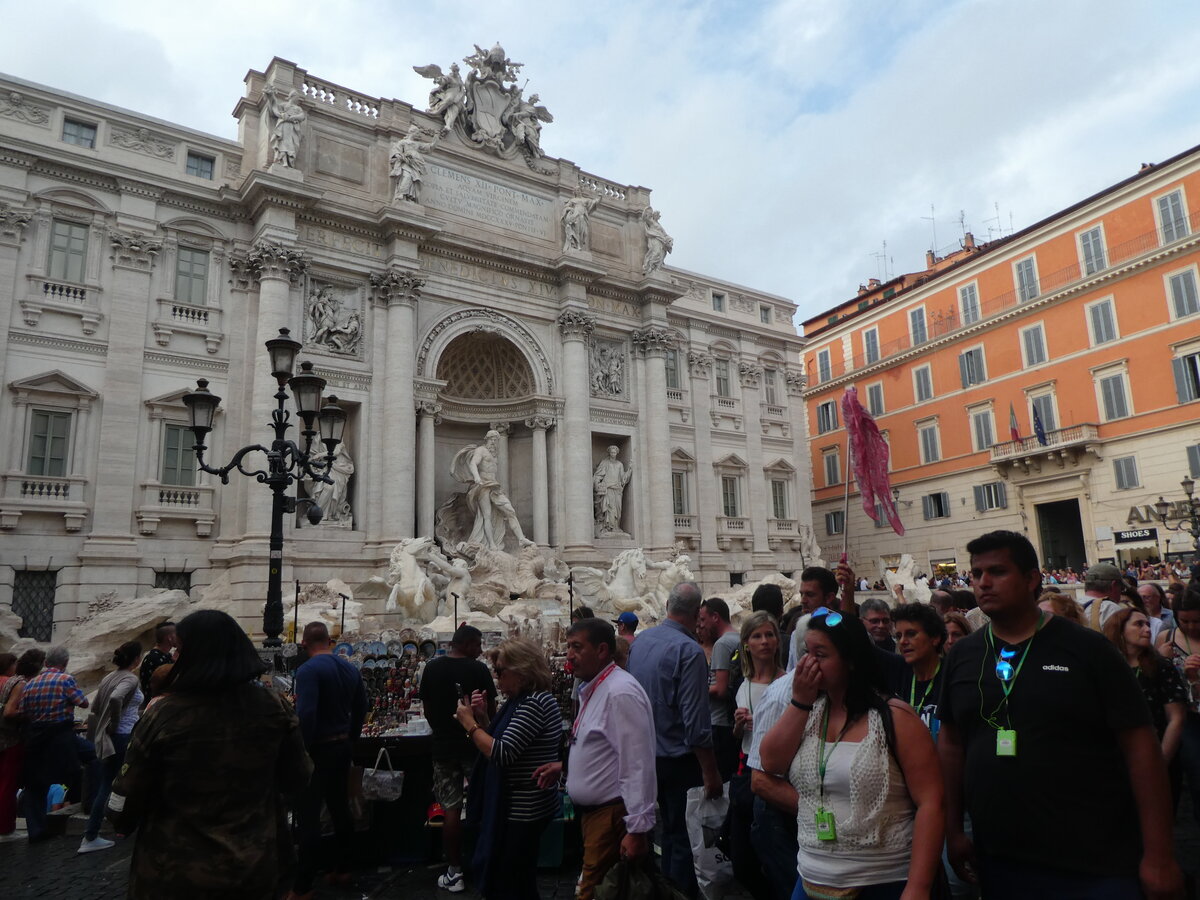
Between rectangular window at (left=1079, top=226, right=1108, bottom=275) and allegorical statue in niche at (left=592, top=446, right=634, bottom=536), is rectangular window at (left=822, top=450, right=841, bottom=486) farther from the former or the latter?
allegorical statue in niche at (left=592, top=446, right=634, bottom=536)

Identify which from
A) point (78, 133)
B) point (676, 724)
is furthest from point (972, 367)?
point (676, 724)

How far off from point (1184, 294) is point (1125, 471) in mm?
5210

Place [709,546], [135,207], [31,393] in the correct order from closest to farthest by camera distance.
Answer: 1. [31,393]
2. [135,207]
3. [709,546]

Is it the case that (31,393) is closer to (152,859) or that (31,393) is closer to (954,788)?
(152,859)

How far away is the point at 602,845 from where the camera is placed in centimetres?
383

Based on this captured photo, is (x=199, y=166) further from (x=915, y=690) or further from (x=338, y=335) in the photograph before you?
(x=915, y=690)

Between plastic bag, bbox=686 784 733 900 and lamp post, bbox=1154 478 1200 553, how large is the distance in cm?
1493

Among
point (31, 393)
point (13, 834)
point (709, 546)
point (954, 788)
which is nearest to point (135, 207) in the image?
point (31, 393)

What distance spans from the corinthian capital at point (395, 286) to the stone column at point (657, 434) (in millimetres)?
7219

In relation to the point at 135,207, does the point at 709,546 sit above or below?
below

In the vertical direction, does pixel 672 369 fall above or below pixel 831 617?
above

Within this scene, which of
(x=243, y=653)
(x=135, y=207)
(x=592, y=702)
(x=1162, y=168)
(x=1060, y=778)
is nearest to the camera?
(x=1060, y=778)

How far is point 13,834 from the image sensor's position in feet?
24.1

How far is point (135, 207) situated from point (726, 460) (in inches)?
689
